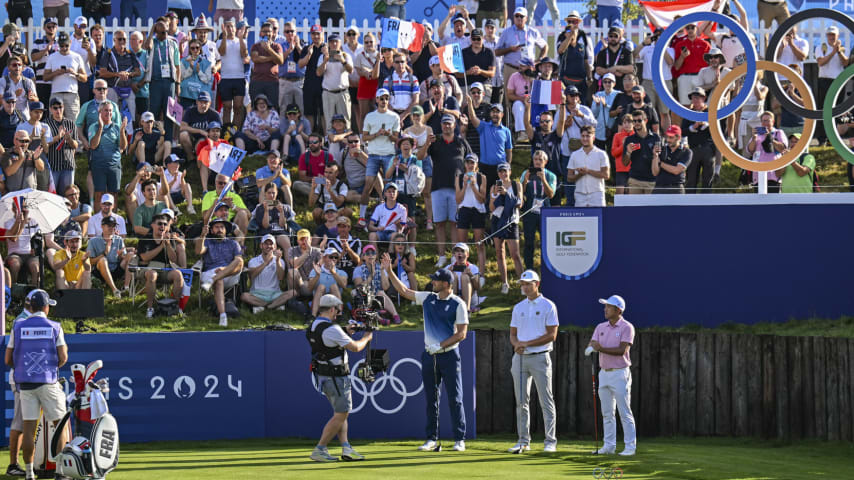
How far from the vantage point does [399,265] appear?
19.1 m

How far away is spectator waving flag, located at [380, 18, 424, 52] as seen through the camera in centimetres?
2242

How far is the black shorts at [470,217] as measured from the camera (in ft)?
64.0

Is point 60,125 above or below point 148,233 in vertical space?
above

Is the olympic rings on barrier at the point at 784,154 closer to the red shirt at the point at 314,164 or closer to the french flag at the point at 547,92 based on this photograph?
the french flag at the point at 547,92

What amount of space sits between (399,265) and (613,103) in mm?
5242

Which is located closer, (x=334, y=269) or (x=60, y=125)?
(x=334, y=269)

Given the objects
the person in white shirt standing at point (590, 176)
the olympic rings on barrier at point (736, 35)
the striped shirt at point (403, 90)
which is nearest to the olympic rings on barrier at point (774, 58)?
the olympic rings on barrier at point (736, 35)

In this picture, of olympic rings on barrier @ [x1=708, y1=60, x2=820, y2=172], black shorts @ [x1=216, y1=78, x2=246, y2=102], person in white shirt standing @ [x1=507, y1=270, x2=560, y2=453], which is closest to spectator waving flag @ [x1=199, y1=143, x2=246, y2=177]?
black shorts @ [x1=216, y1=78, x2=246, y2=102]

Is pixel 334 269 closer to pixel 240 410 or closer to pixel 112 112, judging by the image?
pixel 240 410

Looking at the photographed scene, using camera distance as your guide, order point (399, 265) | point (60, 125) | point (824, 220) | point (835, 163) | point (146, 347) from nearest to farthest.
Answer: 1. point (146, 347)
2. point (824, 220)
3. point (399, 265)
4. point (60, 125)
5. point (835, 163)

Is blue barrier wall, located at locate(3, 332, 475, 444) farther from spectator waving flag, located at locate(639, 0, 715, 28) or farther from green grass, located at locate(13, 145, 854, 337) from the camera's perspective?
spectator waving flag, located at locate(639, 0, 715, 28)

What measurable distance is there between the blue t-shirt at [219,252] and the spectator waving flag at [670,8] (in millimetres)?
8405

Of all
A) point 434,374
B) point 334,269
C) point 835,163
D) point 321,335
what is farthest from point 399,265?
point 835,163

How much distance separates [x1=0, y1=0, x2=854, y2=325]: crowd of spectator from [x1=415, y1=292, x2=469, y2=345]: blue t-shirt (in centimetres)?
346
